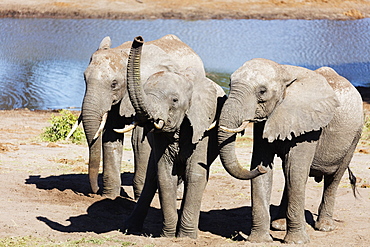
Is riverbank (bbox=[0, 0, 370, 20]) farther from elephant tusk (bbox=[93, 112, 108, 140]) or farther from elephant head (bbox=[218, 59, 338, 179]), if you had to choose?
elephant head (bbox=[218, 59, 338, 179])

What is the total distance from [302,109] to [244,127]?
Result: 0.82 m

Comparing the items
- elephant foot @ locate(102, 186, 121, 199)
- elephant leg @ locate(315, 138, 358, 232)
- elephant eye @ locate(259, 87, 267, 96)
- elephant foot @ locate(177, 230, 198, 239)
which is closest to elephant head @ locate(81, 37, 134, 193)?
elephant foot @ locate(102, 186, 121, 199)

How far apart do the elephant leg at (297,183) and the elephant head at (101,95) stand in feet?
7.17

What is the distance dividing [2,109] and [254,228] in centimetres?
1211

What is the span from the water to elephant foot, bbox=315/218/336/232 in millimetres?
11263

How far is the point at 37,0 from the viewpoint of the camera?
35.0 meters

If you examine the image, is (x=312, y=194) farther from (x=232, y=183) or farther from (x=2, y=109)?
(x=2, y=109)

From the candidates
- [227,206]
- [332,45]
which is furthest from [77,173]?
[332,45]

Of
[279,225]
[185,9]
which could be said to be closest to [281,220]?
[279,225]

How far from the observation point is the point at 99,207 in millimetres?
7887

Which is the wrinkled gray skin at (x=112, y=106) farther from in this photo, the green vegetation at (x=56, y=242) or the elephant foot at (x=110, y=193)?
the green vegetation at (x=56, y=242)

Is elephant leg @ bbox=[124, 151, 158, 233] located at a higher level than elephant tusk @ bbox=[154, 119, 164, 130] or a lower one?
lower

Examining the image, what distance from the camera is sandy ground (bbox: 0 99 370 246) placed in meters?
6.25

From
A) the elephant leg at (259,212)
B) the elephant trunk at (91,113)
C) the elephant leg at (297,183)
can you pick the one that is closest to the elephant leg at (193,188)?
the elephant leg at (259,212)
